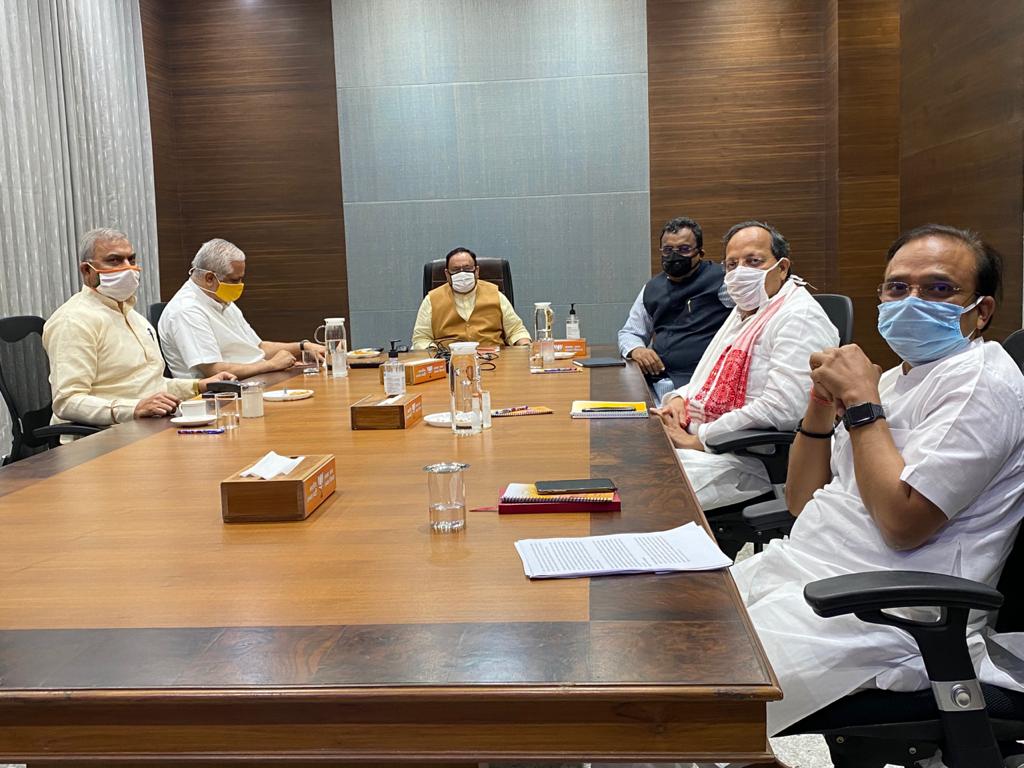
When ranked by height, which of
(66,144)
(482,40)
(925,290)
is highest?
(482,40)

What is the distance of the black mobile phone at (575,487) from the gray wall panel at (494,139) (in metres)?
4.91

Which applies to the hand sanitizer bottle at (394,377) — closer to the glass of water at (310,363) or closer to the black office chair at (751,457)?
the black office chair at (751,457)

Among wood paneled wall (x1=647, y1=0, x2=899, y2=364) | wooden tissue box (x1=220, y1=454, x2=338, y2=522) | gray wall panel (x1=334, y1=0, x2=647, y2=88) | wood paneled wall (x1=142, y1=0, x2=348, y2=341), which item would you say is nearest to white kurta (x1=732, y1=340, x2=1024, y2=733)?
wooden tissue box (x1=220, y1=454, x2=338, y2=522)

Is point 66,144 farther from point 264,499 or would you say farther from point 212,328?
point 264,499

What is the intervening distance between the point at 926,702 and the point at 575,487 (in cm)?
63

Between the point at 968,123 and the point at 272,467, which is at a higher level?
the point at 968,123

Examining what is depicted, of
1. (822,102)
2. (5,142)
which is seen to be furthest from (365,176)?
(822,102)

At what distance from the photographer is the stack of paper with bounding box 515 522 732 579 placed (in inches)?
49.9

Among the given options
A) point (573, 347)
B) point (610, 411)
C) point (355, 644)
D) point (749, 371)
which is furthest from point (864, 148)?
point (355, 644)

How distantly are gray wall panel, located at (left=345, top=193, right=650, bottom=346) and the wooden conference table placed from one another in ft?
15.9

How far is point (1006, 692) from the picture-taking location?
1.34 m

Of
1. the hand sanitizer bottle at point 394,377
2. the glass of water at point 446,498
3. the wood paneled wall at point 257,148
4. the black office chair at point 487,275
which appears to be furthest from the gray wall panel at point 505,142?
the glass of water at point 446,498

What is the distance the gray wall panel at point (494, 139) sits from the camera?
6262 millimetres

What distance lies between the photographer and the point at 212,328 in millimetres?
4203
